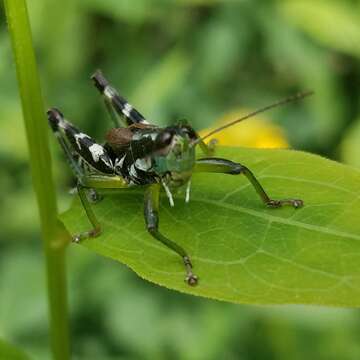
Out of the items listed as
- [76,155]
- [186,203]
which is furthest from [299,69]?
[186,203]

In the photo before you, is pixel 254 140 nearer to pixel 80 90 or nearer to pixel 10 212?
pixel 10 212

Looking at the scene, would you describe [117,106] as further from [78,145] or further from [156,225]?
[156,225]

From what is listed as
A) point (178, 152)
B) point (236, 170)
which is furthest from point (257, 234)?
point (178, 152)

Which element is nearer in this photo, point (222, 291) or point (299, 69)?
point (222, 291)

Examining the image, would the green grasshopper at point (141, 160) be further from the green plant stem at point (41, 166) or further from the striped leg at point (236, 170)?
the green plant stem at point (41, 166)

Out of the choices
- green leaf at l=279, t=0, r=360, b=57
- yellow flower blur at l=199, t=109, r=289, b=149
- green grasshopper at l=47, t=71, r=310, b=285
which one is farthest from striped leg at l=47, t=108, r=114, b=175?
green leaf at l=279, t=0, r=360, b=57

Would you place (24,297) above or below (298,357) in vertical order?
above
